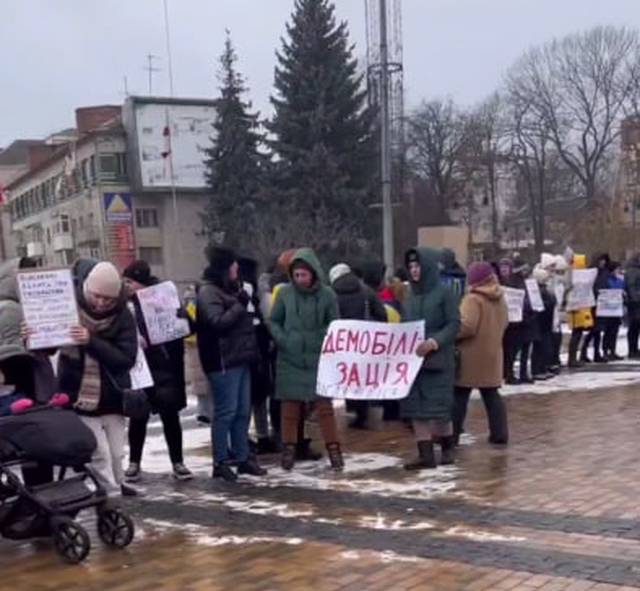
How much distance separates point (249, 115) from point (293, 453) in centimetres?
4324

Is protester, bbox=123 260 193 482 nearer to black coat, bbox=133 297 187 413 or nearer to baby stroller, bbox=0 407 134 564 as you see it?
black coat, bbox=133 297 187 413

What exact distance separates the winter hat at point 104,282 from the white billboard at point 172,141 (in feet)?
187

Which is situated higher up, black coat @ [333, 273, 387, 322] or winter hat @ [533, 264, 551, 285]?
black coat @ [333, 273, 387, 322]

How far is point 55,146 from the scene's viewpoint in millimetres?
82125

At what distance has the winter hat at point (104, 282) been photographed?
7180mm

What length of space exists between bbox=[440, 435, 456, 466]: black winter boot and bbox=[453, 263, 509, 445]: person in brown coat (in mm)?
425

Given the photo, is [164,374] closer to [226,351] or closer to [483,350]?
[226,351]

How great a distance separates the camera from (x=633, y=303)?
53.8 ft

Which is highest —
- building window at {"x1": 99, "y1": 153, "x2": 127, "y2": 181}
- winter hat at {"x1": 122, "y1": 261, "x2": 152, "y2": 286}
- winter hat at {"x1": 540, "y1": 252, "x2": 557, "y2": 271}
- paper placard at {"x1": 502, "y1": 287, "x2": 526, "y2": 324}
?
building window at {"x1": 99, "y1": 153, "x2": 127, "y2": 181}

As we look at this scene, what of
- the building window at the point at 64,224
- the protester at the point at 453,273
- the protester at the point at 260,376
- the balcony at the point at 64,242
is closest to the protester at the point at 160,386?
the protester at the point at 260,376

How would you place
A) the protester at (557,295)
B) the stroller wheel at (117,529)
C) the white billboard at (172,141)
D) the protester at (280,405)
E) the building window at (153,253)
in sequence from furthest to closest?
the building window at (153,253) < the white billboard at (172,141) < the protester at (557,295) < the protester at (280,405) < the stroller wheel at (117,529)

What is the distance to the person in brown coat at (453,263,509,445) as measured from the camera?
9.35 metres

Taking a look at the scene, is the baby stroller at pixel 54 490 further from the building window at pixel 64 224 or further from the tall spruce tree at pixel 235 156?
the building window at pixel 64 224

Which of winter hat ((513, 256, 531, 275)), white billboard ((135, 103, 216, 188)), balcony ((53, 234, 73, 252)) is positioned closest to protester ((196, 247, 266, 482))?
winter hat ((513, 256, 531, 275))
